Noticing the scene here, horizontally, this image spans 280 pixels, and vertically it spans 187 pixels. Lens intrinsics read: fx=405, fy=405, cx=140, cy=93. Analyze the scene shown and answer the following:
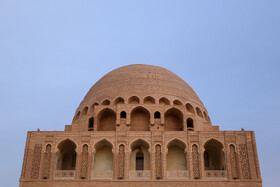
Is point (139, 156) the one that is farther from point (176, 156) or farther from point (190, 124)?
point (190, 124)

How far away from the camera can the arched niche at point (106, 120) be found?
19.9m

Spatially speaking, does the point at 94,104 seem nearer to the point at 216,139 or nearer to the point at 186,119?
the point at 186,119

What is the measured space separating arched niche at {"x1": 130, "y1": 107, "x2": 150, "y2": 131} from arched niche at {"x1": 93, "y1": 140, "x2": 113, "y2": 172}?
174 cm

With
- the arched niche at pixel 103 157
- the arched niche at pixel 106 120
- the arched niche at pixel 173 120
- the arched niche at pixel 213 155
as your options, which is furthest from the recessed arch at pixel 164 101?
the arched niche at pixel 103 157

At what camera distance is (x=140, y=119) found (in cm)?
1988

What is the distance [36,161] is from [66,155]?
200cm

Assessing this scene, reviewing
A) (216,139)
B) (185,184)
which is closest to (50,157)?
(185,184)

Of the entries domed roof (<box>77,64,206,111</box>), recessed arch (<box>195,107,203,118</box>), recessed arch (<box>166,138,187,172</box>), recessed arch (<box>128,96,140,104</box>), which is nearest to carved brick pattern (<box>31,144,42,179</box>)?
domed roof (<box>77,64,206,111</box>)

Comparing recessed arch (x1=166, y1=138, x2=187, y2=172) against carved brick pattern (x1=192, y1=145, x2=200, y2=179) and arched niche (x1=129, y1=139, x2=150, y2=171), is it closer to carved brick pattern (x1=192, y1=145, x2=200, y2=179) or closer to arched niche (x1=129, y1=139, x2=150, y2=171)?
carved brick pattern (x1=192, y1=145, x2=200, y2=179)

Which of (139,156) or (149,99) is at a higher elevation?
(149,99)

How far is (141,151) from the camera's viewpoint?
1830 cm

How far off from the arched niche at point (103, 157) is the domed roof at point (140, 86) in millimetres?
3202

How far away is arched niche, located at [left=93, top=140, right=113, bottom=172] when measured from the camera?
18000 millimetres

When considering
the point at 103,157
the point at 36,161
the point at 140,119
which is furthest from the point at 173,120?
the point at 36,161
